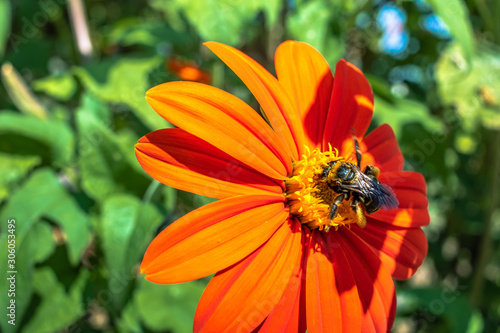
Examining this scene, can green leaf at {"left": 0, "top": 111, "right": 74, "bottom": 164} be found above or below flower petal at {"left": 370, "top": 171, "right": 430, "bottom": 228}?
below

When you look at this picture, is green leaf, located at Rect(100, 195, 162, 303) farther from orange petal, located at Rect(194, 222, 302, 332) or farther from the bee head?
the bee head

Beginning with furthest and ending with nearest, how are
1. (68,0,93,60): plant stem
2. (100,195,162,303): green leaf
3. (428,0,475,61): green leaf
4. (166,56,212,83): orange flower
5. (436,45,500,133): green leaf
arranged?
(166,56,212,83): orange flower, (68,0,93,60): plant stem, (436,45,500,133): green leaf, (428,0,475,61): green leaf, (100,195,162,303): green leaf

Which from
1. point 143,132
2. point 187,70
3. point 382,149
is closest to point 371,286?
point 382,149

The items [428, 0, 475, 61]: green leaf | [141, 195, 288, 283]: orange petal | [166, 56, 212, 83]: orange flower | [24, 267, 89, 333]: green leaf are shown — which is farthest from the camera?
[166, 56, 212, 83]: orange flower

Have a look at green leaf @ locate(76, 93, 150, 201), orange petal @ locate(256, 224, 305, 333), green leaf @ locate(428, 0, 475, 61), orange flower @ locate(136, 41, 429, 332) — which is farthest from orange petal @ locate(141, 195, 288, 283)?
green leaf @ locate(428, 0, 475, 61)

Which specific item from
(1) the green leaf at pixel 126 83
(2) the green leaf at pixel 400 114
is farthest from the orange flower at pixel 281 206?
(1) the green leaf at pixel 126 83

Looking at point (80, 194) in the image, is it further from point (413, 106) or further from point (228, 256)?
point (413, 106)
